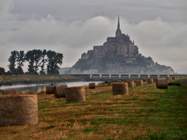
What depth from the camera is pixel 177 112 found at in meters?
25.4

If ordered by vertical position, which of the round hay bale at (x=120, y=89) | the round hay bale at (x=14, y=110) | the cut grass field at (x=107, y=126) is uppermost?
the round hay bale at (x=120, y=89)

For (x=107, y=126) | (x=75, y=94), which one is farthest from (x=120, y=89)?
(x=107, y=126)

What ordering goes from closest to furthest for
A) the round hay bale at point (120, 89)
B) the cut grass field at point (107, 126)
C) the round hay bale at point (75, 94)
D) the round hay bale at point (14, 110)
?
the cut grass field at point (107, 126)
the round hay bale at point (14, 110)
the round hay bale at point (75, 94)
the round hay bale at point (120, 89)

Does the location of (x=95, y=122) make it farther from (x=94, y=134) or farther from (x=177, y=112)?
(x=177, y=112)

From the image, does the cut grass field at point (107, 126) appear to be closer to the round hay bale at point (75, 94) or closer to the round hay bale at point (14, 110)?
the round hay bale at point (14, 110)

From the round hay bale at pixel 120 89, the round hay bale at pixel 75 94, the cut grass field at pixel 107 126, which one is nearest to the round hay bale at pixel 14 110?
the cut grass field at pixel 107 126

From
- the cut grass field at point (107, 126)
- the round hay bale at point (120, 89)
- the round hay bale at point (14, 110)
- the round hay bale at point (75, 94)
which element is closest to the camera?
the cut grass field at point (107, 126)

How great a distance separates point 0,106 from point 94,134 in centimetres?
532

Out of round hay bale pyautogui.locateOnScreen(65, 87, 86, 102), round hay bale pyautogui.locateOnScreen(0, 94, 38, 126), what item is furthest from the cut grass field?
round hay bale pyautogui.locateOnScreen(65, 87, 86, 102)

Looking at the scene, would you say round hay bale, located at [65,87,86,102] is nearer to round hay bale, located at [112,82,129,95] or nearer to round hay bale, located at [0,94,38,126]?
round hay bale, located at [112,82,129,95]

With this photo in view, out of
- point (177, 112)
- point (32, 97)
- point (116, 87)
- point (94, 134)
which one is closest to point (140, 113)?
point (177, 112)

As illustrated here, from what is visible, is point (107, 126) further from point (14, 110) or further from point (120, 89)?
point (120, 89)

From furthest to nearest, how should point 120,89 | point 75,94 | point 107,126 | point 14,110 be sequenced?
point 120,89 → point 75,94 → point 14,110 → point 107,126

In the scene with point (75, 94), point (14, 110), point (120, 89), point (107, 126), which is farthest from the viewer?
point (120, 89)
